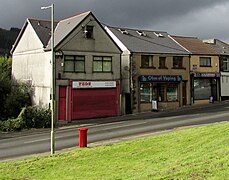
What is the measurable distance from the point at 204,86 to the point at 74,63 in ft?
62.8

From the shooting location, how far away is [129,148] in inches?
586

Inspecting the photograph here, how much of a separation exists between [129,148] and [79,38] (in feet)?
64.7

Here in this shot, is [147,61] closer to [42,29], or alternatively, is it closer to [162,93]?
[162,93]

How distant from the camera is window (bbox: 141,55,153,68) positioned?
1454 inches

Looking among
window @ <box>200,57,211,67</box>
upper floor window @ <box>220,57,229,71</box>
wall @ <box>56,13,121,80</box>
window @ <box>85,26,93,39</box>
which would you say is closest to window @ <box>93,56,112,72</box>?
wall @ <box>56,13,121,80</box>

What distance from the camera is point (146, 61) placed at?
123ft

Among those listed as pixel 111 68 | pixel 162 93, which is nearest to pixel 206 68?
pixel 162 93

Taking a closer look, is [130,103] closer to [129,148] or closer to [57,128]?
[57,128]

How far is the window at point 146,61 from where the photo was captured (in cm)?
3694

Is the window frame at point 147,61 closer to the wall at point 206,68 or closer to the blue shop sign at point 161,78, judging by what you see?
the blue shop sign at point 161,78

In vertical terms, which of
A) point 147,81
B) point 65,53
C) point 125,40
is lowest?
point 147,81

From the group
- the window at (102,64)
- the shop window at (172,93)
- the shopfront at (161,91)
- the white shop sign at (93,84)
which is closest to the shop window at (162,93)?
the shopfront at (161,91)

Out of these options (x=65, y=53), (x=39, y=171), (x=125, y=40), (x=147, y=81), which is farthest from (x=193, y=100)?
(x=39, y=171)

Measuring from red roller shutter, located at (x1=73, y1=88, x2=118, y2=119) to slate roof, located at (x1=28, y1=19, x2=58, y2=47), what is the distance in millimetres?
6508
